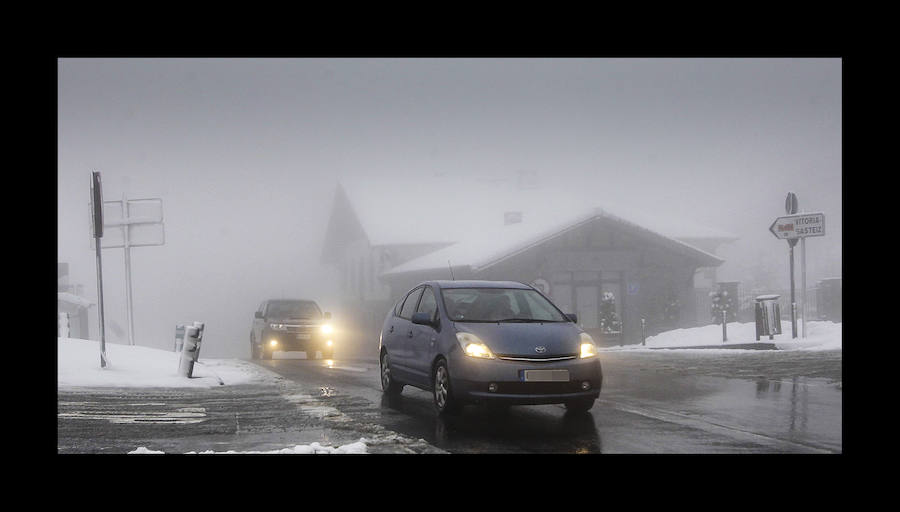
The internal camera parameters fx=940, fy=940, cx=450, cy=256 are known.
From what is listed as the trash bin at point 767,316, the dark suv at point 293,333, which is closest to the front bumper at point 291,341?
the dark suv at point 293,333

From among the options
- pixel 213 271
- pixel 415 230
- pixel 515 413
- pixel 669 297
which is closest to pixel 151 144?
pixel 213 271

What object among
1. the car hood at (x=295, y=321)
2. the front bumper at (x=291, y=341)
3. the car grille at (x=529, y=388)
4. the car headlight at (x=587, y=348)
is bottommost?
the front bumper at (x=291, y=341)

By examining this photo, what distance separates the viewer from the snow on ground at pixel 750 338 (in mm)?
22859

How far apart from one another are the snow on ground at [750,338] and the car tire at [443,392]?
13.8 meters

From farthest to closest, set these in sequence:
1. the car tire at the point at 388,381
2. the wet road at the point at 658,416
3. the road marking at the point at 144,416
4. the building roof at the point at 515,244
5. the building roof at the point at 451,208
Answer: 1. the building roof at the point at 451,208
2. the building roof at the point at 515,244
3. the car tire at the point at 388,381
4. the road marking at the point at 144,416
5. the wet road at the point at 658,416

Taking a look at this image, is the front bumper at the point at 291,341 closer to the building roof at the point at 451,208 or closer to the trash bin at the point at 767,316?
the trash bin at the point at 767,316

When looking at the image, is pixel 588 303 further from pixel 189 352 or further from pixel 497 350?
pixel 497 350

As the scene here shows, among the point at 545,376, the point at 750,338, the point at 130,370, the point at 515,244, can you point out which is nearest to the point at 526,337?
the point at 545,376

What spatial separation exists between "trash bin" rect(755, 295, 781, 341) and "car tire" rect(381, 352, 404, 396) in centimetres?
1507

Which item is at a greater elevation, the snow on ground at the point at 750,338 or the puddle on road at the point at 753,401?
the puddle on road at the point at 753,401

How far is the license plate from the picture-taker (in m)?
10.1

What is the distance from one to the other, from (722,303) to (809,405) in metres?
26.1

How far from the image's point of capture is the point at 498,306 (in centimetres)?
1166
